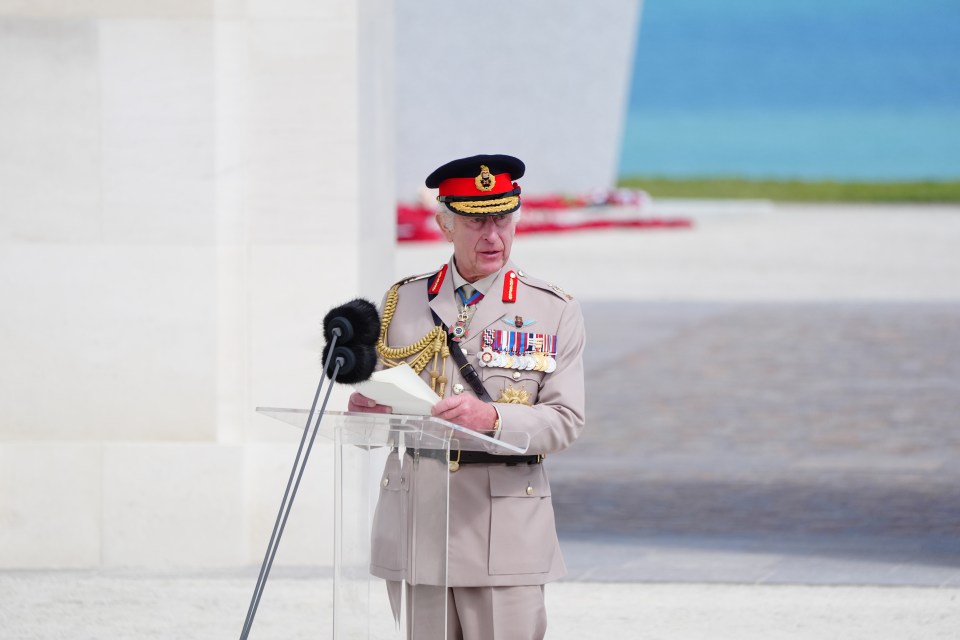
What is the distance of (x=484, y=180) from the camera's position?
3.64 metres

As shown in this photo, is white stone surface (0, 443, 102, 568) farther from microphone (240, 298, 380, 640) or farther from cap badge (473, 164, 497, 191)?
cap badge (473, 164, 497, 191)

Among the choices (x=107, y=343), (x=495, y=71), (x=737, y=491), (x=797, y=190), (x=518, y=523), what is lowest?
(x=797, y=190)

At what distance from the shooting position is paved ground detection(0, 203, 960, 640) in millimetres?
5891

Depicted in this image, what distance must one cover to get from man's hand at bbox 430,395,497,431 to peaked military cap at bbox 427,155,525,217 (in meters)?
0.47

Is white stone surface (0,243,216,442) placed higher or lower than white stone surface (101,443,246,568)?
higher

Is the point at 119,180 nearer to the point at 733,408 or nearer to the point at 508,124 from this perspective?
the point at 733,408

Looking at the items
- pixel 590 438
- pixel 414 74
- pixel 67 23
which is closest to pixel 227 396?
pixel 67 23

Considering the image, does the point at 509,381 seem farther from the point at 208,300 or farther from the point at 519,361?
the point at 208,300

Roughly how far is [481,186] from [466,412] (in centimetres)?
57

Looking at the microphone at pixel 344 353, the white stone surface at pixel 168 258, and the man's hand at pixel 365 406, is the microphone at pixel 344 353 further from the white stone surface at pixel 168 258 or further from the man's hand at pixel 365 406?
the white stone surface at pixel 168 258

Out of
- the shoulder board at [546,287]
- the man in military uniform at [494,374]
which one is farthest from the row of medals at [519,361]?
the shoulder board at [546,287]

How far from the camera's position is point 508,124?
34.5m

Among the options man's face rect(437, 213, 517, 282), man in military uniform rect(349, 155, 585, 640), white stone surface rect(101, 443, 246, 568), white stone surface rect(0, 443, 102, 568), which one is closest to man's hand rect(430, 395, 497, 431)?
man in military uniform rect(349, 155, 585, 640)

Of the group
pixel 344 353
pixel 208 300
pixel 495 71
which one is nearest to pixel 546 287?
pixel 344 353
